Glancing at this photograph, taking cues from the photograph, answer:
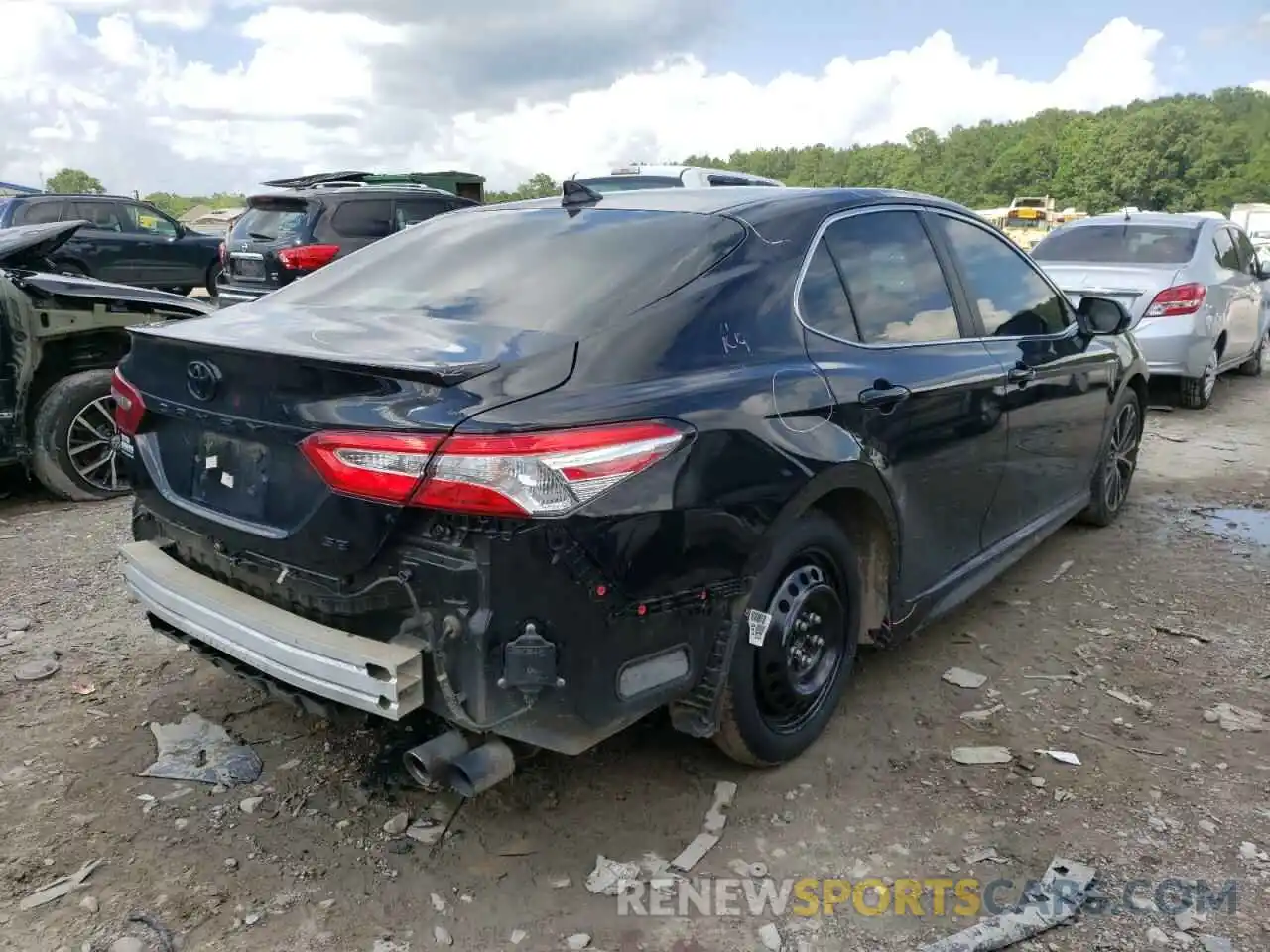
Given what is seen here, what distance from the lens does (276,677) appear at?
2.53m

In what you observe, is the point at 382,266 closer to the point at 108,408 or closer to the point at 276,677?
the point at 276,677

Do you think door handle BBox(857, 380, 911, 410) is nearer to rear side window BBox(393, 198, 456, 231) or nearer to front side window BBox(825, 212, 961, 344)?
front side window BBox(825, 212, 961, 344)

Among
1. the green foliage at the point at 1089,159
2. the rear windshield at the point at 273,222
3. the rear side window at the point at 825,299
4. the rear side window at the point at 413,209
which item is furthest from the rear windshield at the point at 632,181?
the green foliage at the point at 1089,159

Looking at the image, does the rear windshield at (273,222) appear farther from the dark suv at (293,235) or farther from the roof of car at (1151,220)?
the roof of car at (1151,220)

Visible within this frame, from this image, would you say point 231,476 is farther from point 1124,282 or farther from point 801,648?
point 1124,282

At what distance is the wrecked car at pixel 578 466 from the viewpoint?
2.27m

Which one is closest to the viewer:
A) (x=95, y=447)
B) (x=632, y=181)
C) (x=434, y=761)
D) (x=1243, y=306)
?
(x=434, y=761)

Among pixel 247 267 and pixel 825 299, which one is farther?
pixel 247 267

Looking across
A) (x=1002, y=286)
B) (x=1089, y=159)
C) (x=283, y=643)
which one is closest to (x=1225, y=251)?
(x=1002, y=286)

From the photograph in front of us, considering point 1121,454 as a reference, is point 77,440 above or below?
below

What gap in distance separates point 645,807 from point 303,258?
8872mm

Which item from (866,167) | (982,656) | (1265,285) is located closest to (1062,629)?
(982,656)

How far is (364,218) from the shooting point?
11.1 meters

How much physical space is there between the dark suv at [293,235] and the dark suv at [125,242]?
3912 millimetres
